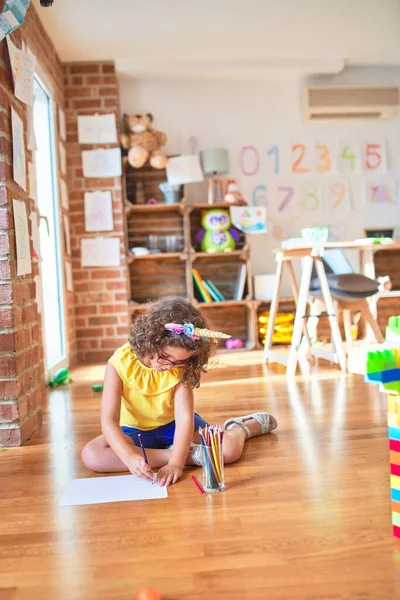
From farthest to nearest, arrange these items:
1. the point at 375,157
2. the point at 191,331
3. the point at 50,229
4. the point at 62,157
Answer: the point at 375,157 → the point at 62,157 → the point at 50,229 → the point at 191,331

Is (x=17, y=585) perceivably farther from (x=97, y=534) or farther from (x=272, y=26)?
(x=272, y=26)

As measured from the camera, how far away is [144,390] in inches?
66.5

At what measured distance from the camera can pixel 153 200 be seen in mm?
4402

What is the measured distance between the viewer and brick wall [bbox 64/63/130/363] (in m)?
4.32

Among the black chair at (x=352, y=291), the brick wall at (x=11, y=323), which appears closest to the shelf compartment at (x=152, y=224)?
the black chair at (x=352, y=291)

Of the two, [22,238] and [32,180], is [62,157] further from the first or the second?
[22,238]

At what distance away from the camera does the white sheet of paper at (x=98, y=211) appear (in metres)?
4.32

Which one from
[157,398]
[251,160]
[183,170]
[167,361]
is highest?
[251,160]

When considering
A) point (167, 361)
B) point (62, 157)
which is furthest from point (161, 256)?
point (167, 361)

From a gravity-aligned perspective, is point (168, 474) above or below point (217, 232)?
below

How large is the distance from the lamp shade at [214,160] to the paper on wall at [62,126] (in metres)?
1.00

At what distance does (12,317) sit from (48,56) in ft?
7.94

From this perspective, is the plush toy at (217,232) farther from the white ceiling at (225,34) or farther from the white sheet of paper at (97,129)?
the white ceiling at (225,34)

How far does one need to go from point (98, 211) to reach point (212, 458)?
121 inches
